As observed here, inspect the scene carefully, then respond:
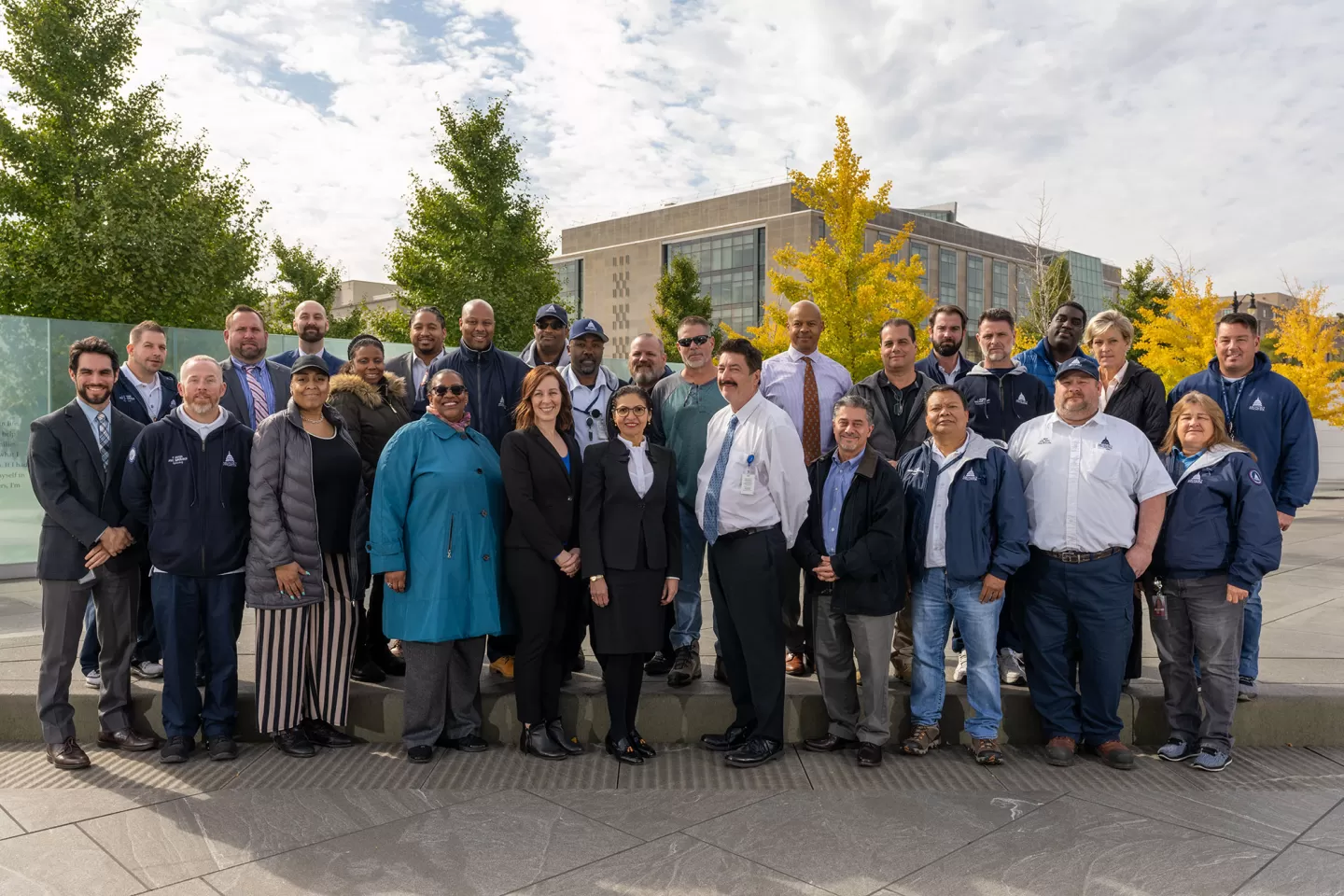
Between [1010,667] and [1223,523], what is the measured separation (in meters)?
1.56

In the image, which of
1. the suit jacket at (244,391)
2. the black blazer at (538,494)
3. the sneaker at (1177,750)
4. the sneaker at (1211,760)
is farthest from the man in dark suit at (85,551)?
the sneaker at (1211,760)

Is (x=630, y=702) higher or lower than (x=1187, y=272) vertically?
lower

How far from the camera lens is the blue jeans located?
4617mm

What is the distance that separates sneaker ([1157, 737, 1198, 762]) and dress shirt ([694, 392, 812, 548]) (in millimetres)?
2389

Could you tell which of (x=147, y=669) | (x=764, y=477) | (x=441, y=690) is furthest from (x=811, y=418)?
(x=147, y=669)

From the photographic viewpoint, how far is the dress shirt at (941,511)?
4637 mm

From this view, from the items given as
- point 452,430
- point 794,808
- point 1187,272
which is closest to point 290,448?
point 452,430

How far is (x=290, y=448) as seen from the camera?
460 cm

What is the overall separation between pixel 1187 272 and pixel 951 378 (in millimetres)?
23455

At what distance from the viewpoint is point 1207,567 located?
4.54m

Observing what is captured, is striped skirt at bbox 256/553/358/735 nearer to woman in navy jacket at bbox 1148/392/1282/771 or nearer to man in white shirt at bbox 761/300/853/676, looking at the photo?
man in white shirt at bbox 761/300/853/676

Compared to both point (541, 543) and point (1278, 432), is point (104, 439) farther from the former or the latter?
point (1278, 432)

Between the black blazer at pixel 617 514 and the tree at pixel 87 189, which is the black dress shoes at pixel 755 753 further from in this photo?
the tree at pixel 87 189

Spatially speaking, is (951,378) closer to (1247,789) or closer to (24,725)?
(1247,789)
